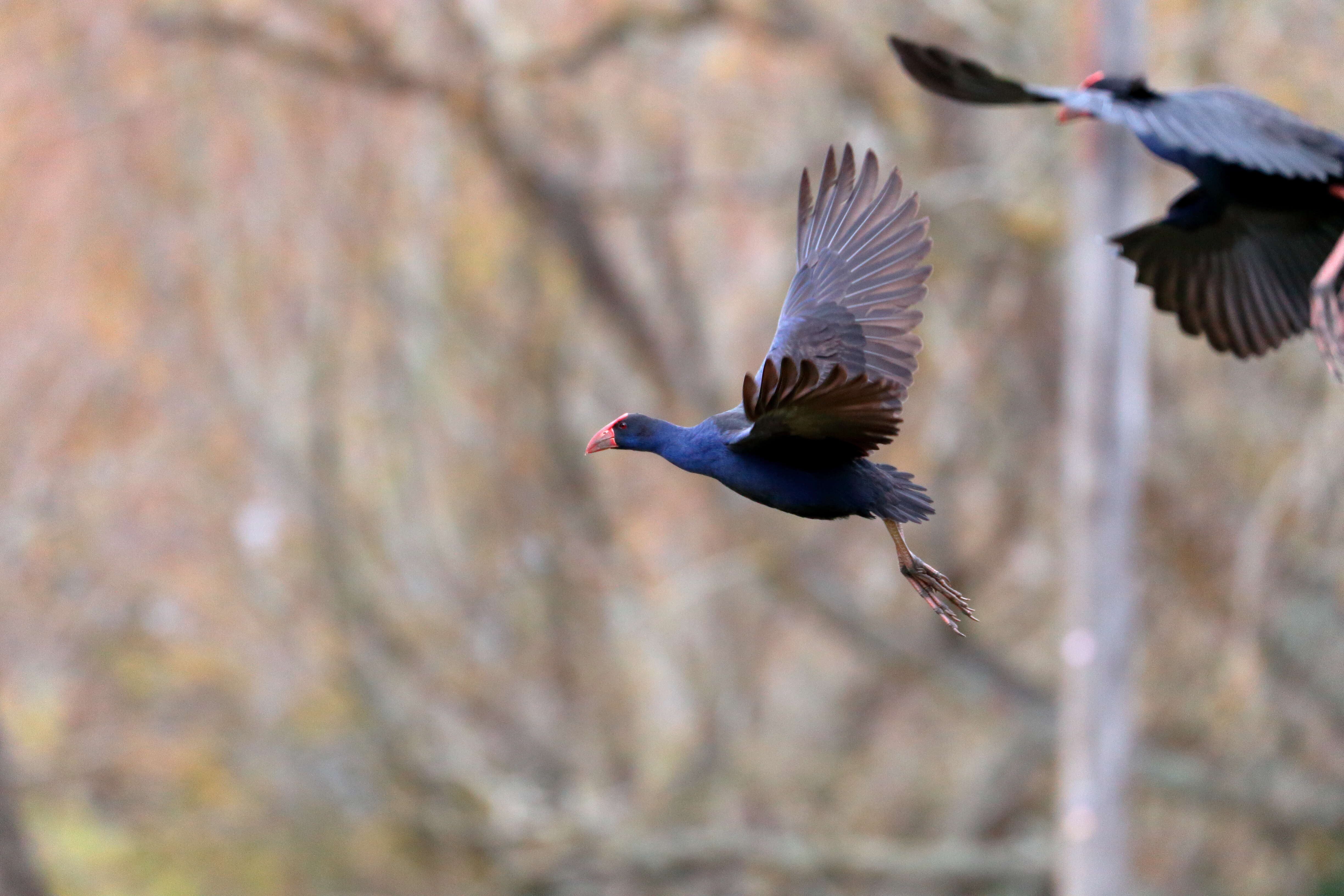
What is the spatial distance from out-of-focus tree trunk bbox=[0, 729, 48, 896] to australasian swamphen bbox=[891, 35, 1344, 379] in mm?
7812

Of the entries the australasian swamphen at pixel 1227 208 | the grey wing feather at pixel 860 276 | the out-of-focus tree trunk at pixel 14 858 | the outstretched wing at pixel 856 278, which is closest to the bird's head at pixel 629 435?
the outstretched wing at pixel 856 278

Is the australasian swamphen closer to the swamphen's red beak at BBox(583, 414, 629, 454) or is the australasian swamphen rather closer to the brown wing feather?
the brown wing feather

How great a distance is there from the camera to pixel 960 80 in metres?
3.89

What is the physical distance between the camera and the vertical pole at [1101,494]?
9242 millimetres

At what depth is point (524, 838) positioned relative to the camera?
12469mm

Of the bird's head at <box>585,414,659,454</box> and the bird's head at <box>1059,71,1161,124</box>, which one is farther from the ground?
the bird's head at <box>1059,71,1161,124</box>

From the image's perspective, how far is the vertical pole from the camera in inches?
364

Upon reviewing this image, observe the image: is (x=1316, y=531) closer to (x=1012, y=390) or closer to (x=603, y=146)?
(x=1012, y=390)

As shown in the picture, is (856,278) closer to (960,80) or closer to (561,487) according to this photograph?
(960,80)

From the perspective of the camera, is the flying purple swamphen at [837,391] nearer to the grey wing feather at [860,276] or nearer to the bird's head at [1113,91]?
the grey wing feather at [860,276]

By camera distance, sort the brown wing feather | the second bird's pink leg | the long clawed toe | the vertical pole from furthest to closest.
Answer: the vertical pole < the long clawed toe < the second bird's pink leg < the brown wing feather

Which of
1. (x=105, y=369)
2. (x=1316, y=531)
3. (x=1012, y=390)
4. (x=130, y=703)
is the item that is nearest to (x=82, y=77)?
(x=105, y=369)

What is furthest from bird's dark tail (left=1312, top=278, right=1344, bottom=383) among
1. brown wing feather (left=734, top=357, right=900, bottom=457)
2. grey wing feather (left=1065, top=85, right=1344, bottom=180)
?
brown wing feather (left=734, top=357, right=900, bottom=457)

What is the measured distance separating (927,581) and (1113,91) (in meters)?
1.21
